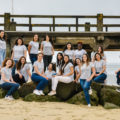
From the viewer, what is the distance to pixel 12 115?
5281 millimetres

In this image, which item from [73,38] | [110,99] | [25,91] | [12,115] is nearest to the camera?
[12,115]

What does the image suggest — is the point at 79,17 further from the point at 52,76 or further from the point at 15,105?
the point at 15,105

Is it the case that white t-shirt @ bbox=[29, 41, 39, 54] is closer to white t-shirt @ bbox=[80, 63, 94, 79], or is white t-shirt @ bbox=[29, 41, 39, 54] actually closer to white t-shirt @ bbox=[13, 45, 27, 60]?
white t-shirt @ bbox=[13, 45, 27, 60]

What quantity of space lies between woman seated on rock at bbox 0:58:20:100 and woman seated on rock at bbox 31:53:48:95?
1.86 feet

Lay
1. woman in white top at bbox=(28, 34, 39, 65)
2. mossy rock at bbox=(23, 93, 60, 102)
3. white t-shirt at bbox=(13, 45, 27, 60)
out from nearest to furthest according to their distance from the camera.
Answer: mossy rock at bbox=(23, 93, 60, 102) → white t-shirt at bbox=(13, 45, 27, 60) → woman in white top at bbox=(28, 34, 39, 65)

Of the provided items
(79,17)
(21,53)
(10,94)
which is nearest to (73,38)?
(79,17)

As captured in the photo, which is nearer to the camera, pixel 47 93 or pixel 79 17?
pixel 47 93

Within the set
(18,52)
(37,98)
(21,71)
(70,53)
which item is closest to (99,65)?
(70,53)

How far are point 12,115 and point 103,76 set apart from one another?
2.92 m

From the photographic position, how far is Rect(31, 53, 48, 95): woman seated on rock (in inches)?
267

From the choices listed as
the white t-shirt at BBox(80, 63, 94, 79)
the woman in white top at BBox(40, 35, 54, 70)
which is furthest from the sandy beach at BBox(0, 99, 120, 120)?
the woman in white top at BBox(40, 35, 54, 70)

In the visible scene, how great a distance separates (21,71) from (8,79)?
0.46 meters

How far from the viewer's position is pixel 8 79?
6.84 metres

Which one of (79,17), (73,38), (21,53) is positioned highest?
(79,17)
